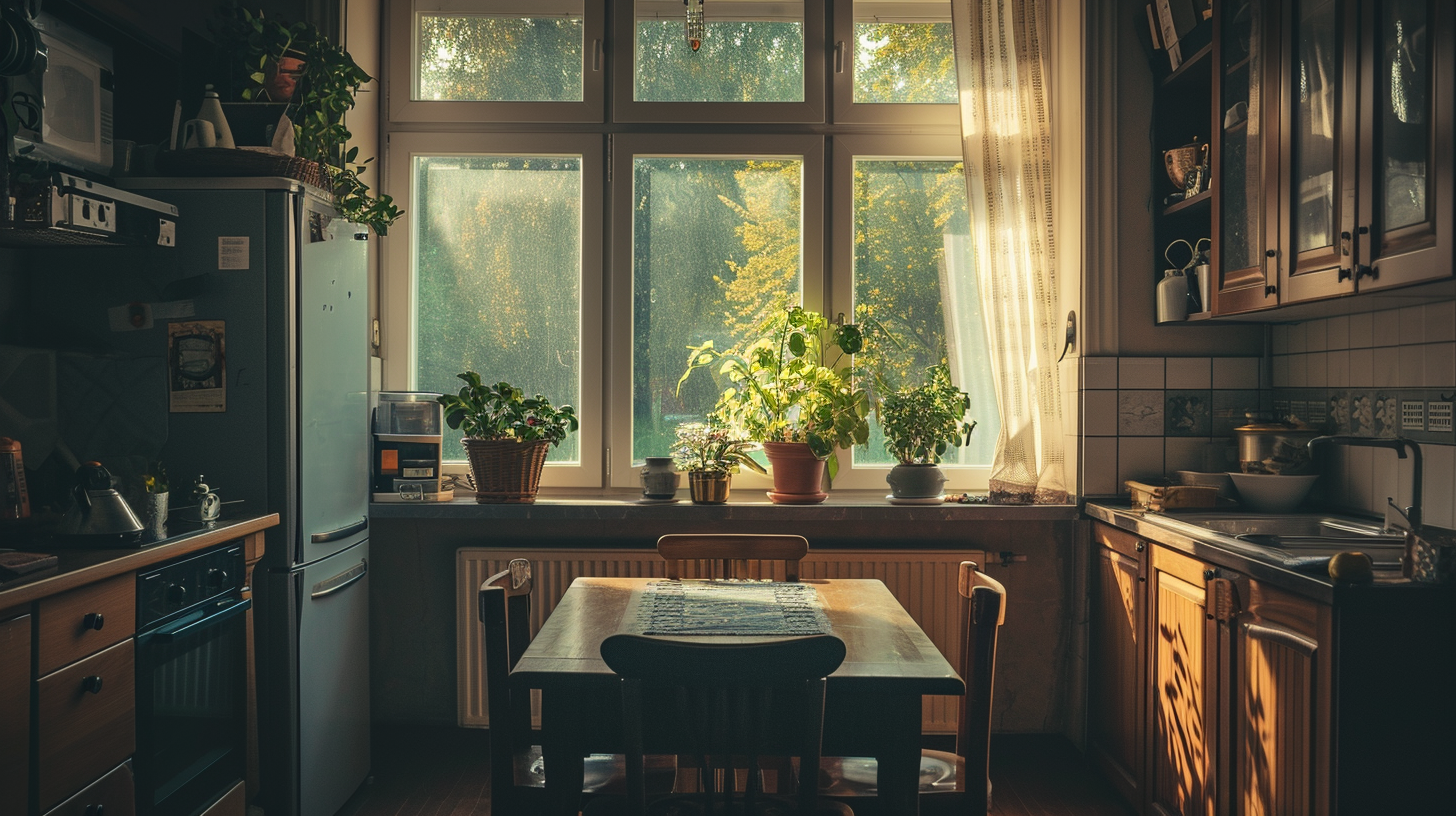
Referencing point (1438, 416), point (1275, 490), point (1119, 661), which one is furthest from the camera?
point (1119, 661)

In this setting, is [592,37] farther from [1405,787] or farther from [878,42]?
[1405,787]

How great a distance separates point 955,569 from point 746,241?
4.44 feet

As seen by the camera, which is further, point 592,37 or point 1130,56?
point 592,37

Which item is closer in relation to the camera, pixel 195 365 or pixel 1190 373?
pixel 195 365

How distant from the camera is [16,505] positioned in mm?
1991

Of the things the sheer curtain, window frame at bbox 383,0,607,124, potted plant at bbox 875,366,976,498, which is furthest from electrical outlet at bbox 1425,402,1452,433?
window frame at bbox 383,0,607,124

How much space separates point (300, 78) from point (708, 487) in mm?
1692

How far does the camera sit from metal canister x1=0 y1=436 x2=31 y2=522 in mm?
1975

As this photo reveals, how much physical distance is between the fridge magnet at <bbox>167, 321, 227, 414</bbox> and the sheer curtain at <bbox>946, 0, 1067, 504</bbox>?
7.58ft

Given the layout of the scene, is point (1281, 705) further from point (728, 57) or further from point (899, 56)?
point (728, 57)

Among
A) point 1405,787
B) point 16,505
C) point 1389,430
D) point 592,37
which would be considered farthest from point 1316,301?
point 16,505

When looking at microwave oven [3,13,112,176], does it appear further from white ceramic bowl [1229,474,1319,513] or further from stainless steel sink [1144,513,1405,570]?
white ceramic bowl [1229,474,1319,513]

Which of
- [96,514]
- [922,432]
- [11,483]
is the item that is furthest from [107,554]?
[922,432]

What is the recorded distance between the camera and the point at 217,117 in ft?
8.05
